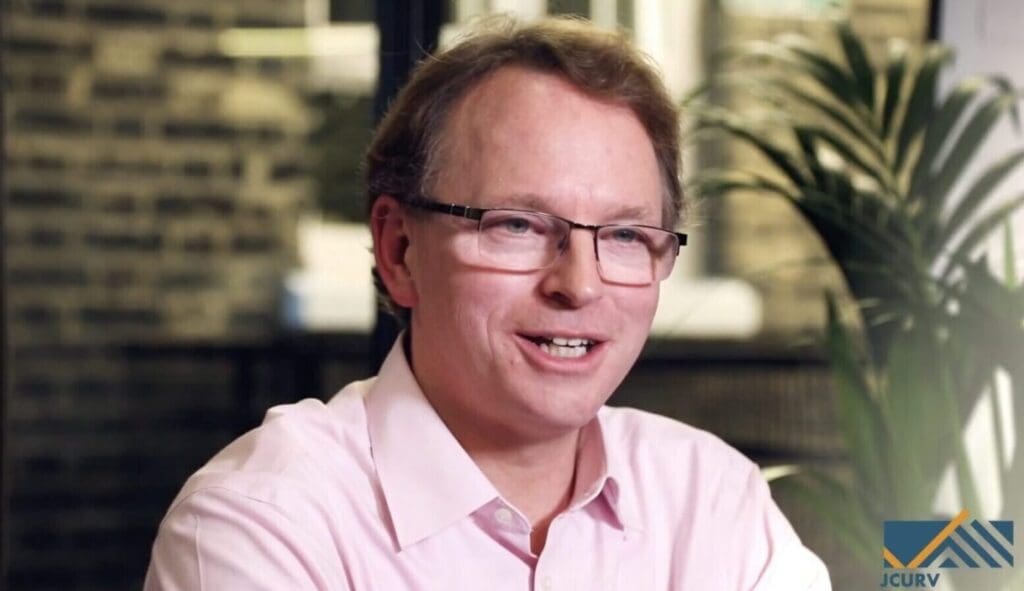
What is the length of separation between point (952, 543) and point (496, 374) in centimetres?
120

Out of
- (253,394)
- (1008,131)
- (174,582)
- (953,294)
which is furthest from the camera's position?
(253,394)

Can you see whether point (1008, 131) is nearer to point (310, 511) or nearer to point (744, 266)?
point (744, 266)

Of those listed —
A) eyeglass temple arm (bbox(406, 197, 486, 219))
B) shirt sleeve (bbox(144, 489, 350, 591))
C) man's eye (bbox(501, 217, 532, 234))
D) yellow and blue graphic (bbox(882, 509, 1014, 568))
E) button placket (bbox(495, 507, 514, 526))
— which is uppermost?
eyeglass temple arm (bbox(406, 197, 486, 219))

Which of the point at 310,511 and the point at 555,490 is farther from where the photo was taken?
the point at 555,490

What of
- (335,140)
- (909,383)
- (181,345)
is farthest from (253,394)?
(909,383)

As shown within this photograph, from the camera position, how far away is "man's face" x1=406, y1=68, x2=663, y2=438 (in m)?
1.51

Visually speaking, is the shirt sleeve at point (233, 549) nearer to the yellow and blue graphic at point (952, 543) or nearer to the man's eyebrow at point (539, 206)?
the man's eyebrow at point (539, 206)

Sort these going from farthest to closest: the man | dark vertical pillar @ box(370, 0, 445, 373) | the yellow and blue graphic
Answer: dark vertical pillar @ box(370, 0, 445, 373), the yellow and blue graphic, the man

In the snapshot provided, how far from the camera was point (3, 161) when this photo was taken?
8.94 feet

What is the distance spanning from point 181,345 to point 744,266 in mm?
1161

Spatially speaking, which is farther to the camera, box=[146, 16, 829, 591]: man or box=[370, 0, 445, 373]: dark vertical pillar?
box=[370, 0, 445, 373]: dark vertical pillar

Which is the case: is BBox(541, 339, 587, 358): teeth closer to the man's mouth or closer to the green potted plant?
the man's mouth

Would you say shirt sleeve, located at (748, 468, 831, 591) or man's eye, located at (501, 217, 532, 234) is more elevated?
man's eye, located at (501, 217, 532, 234)

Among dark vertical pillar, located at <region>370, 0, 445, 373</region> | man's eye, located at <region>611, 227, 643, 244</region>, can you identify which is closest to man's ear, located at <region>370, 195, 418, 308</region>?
man's eye, located at <region>611, 227, 643, 244</region>
